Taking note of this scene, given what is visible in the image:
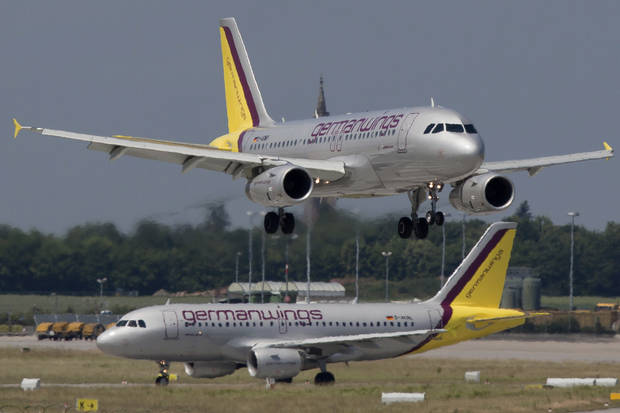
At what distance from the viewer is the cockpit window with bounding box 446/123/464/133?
161 feet

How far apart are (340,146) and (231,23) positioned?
21699 millimetres

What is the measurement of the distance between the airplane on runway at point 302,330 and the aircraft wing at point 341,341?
61 millimetres

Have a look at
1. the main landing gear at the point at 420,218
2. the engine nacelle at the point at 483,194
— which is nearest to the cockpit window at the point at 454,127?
the main landing gear at the point at 420,218

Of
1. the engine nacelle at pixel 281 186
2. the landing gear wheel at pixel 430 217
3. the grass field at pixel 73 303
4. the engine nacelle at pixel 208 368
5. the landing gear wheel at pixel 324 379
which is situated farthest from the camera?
the grass field at pixel 73 303

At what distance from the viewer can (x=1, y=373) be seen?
87.8 meters

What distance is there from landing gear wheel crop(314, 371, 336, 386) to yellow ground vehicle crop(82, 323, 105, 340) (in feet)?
191

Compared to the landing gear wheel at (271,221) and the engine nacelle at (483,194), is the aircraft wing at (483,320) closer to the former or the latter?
the landing gear wheel at (271,221)

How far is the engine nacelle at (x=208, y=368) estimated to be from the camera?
76500 millimetres

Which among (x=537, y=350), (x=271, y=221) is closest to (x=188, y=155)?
(x=271, y=221)

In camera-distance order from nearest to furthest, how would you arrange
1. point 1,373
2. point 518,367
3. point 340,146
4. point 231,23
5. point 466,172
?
point 466,172, point 340,146, point 231,23, point 1,373, point 518,367

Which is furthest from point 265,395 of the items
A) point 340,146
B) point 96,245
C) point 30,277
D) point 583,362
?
point 30,277

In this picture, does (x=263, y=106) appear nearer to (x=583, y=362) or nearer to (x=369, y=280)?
(x=583, y=362)

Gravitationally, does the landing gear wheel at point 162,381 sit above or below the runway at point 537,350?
below

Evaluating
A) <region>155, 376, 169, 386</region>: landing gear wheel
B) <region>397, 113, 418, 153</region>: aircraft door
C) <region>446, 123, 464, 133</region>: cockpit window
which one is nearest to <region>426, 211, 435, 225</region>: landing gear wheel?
<region>397, 113, 418, 153</region>: aircraft door
